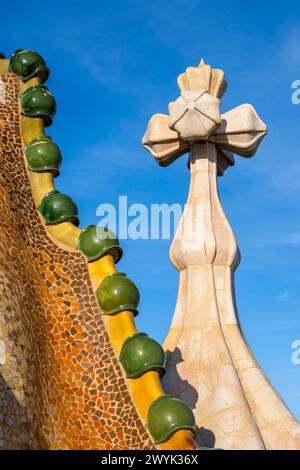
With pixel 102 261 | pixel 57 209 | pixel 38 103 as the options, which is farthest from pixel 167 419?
pixel 38 103

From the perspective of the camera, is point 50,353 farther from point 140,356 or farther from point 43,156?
point 43,156

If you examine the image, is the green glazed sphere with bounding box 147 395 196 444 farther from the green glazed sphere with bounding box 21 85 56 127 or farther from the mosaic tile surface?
the green glazed sphere with bounding box 21 85 56 127

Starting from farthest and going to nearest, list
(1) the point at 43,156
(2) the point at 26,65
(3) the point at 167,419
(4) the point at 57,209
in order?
1. (2) the point at 26,65
2. (1) the point at 43,156
3. (4) the point at 57,209
4. (3) the point at 167,419

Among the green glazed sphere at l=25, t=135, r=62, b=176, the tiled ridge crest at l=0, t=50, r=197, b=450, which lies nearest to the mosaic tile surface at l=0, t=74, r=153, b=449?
the tiled ridge crest at l=0, t=50, r=197, b=450

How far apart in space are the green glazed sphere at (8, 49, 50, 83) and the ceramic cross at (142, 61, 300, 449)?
219 cm

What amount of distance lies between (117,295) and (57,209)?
94cm

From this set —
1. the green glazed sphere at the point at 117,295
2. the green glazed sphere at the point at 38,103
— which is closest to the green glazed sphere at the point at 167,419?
the green glazed sphere at the point at 117,295

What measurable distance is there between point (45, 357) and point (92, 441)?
0.70m

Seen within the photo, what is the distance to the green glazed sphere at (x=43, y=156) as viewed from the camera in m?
6.20

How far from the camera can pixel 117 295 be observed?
5.56 metres

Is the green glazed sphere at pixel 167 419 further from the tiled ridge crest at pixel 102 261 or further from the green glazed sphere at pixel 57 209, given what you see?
the green glazed sphere at pixel 57 209

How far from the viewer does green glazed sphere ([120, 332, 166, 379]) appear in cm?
533

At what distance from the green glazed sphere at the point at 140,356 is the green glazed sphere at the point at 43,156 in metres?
1.69
